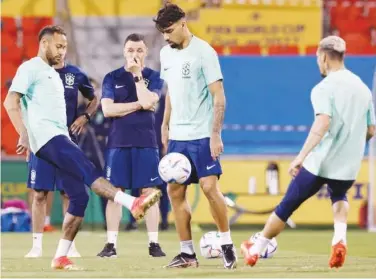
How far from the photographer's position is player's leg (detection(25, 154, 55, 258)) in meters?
11.3

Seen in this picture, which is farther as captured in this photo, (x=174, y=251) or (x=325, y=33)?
(x=325, y=33)

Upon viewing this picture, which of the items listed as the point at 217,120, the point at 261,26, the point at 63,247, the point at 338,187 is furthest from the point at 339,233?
the point at 261,26

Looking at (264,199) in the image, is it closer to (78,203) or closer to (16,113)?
(78,203)

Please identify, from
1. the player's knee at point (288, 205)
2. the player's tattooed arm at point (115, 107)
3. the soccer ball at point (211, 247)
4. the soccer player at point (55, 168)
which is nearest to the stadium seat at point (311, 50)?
the soccer player at point (55, 168)

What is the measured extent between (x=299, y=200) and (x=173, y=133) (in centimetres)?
128

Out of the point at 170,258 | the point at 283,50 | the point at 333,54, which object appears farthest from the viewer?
the point at 283,50

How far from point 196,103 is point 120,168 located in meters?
2.40

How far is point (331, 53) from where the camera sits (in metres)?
8.70

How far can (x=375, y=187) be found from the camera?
1705cm

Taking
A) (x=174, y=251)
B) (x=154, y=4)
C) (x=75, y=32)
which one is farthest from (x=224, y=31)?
(x=174, y=251)

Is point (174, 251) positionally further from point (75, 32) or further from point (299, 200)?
point (75, 32)

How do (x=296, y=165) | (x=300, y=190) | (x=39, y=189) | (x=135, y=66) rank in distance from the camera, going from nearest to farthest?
(x=296, y=165) < (x=300, y=190) < (x=135, y=66) < (x=39, y=189)

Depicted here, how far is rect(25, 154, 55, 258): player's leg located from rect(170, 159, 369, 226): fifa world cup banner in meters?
5.69

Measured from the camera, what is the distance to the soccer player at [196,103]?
909cm
